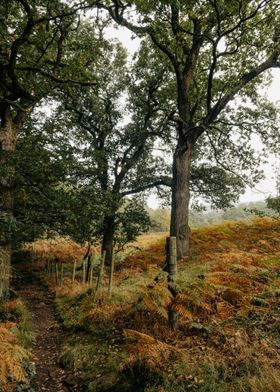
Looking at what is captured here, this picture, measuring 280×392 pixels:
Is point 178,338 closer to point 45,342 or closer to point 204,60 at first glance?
point 45,342

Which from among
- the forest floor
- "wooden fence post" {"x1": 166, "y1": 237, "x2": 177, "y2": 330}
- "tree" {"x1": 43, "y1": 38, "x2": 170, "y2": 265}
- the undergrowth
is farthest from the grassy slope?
"tree" {"x1": 43, "y1": 38, "x2": 170, "y2": 265}

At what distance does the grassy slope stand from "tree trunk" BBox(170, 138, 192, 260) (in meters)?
5.36

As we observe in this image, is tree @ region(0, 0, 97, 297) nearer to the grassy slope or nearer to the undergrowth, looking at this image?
the undergrowth

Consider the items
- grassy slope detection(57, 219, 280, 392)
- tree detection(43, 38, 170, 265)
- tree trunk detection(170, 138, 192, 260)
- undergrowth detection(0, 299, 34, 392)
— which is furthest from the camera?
tree detection(43, 38, 170, 265)

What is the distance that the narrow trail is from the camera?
5668 millimetres

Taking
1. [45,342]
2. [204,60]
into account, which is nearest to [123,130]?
[204,60]

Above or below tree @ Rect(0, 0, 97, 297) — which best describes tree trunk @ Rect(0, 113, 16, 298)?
below

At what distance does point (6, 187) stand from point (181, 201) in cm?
714

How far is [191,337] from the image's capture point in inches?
→ 211

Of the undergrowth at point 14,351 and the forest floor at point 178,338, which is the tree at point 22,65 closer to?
the undergrowth at point 14,351

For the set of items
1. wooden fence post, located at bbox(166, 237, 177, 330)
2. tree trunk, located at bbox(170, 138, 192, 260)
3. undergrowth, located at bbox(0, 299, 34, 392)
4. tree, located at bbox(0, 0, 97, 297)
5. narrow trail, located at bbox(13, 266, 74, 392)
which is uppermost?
tree, located at bbox(0, 0, 97, 297)

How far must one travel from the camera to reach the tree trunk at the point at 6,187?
8.92 meters

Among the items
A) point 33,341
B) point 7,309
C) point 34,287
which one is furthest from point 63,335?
point 34,287

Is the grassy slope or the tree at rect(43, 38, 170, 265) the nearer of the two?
the grassy slope
